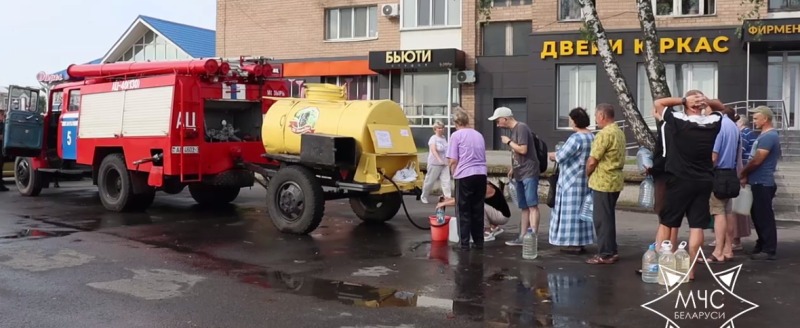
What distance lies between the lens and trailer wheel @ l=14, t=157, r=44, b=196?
14906 millimetres

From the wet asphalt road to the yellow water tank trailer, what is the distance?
0.77m

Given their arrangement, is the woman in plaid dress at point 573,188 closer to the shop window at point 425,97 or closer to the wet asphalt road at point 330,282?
the wet asphalt road at point 330,282

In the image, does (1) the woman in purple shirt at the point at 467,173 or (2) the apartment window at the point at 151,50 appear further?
(2) the apartment window at the point at 151,50

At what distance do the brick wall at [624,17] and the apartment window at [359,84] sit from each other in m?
6.84

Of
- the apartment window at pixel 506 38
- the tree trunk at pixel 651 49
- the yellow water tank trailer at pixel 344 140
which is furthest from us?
the apartment window at pixel 506 38

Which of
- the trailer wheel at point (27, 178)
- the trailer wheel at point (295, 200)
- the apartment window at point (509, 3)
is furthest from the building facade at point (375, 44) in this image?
the trailer wheel at point (295, 200)

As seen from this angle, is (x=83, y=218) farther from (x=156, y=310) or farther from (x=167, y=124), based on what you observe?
(x=156, y=310)

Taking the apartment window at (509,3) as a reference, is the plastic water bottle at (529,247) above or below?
below

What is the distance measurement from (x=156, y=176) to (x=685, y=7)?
58.6 ft

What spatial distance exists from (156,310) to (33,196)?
10.5m

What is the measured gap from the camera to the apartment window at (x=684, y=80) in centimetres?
2298

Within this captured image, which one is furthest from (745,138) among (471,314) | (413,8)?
(413,8)

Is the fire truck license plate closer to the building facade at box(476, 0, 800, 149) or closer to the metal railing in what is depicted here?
the building facade at box(476, 0, 800, 149)

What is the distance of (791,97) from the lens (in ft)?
72.7
